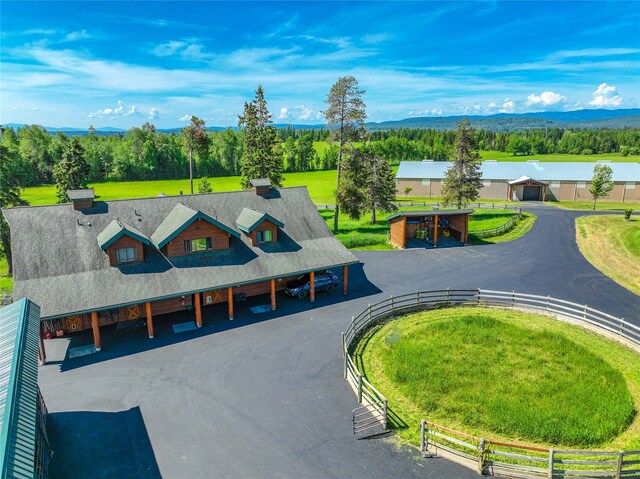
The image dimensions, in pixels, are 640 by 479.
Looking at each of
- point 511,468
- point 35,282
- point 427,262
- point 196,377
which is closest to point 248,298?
point 196,377

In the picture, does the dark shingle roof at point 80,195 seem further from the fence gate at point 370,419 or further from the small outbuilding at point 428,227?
the small outbuilding at point 428,227

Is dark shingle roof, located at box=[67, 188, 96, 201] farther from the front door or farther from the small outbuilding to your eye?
the front door

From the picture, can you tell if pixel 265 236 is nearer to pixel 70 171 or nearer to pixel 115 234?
pixel 115 234

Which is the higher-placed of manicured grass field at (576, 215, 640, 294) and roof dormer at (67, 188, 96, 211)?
roof dormer at (67, 188, 96, 211)

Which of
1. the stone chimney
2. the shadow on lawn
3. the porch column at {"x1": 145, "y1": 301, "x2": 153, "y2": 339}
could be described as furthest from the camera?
the stone chimney

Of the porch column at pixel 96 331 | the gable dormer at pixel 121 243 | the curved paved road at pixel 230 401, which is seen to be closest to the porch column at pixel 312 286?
the curved paved road at pixel 230 401

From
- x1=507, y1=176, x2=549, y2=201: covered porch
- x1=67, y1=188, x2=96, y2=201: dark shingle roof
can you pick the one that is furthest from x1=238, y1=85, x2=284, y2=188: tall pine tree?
x1=507, y1=176, x2=549, y2=201: covered porch

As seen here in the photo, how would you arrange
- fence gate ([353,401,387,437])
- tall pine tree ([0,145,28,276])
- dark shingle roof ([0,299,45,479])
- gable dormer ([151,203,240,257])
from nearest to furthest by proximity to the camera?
dark shingle roof ([0,299,45,479]), fence gate ([353,401,387,437]), gable dormer ([151,203,240,257]), tall pine tree ([0,145,28,276])
